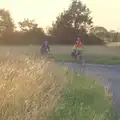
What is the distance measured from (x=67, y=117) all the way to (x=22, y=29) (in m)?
57.4

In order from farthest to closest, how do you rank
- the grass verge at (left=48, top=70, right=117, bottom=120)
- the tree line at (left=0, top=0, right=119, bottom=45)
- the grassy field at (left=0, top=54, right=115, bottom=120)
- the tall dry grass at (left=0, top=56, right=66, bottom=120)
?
the tree line at (left=0, top=0, right=119, bottom=45)
the grass verge at (left=48, top=70, right=117, bottom=120)
the grassy field at (left=0, top=54, right=115, bottom=120)
the tall dry grass at (left=0, top=56, right=66, bottom=120)

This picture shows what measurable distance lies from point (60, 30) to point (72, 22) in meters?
3.25

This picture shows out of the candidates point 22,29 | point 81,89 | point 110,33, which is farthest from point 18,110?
point 110,33

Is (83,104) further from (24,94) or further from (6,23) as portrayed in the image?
(6,23)

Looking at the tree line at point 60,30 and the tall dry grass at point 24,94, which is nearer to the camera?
the tall dry grass at point 24,94

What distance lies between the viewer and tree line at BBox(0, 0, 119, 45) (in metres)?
59.9

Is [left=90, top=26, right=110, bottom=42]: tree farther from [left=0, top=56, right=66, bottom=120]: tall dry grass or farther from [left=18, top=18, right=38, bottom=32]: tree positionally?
[left=0, top=56, right=66, bottom=120]: tall dry grass

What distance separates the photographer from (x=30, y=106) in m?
7.56

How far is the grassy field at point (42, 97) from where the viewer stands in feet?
24.2

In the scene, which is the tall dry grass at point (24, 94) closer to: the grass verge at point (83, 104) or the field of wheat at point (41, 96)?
the field of wheat at point (41, 96)

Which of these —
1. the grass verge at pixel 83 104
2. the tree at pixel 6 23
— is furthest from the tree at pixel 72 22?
the grass verge at pixel 83 104

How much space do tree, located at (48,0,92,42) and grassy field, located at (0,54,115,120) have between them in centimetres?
5083

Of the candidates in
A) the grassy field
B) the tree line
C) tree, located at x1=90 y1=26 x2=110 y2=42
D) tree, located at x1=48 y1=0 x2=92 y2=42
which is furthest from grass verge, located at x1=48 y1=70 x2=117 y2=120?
→ tree, located at x1=90 y1=26 x2=110 y2=42

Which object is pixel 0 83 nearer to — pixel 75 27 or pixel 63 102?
pixel 63 102
